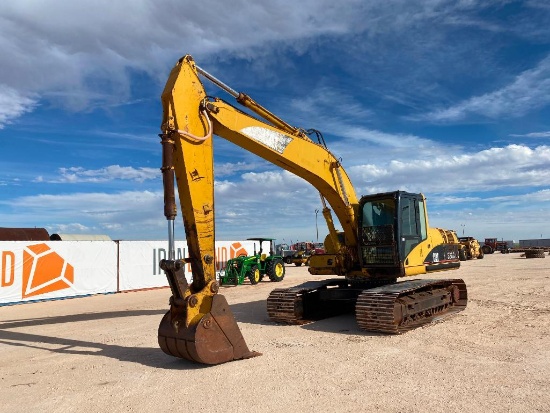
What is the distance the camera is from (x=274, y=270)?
76.7ft

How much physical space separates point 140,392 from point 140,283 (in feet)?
57.0

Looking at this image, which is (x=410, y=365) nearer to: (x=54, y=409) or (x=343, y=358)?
(x=343, y=358)

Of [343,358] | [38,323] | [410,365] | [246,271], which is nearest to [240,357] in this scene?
[343,358]

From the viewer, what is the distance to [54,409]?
520 cm

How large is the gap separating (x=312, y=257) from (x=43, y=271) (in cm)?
1296

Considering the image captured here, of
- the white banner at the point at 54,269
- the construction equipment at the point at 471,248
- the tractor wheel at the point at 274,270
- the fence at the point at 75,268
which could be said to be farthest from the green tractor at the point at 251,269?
the construction equipment at the point at 471,248

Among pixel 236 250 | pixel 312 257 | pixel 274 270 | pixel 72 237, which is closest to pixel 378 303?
pixel 312 257

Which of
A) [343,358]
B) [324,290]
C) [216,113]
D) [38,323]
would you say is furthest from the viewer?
[38,323]

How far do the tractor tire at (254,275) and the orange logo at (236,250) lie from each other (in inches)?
220

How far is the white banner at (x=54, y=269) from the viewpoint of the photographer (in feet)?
57.0

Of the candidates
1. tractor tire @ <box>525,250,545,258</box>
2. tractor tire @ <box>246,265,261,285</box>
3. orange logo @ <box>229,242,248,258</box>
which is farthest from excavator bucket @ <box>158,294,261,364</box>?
tractor tire @ <box>525,250,545,258</box>

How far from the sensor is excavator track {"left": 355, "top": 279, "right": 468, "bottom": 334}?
868 centimetres

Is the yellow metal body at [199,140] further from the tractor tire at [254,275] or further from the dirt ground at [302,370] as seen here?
the tractor tire at [254,275]

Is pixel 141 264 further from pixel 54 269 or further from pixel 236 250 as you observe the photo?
pixel 236 250
